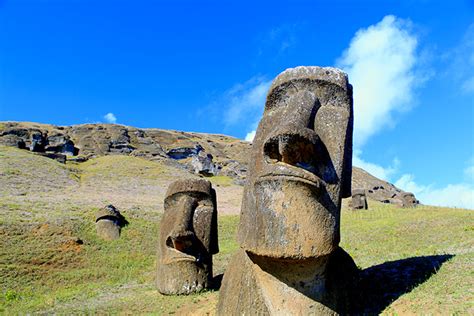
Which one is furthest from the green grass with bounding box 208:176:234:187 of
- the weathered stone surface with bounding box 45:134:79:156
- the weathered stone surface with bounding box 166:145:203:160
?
the weathered stone surface with bounding box 166:145:203:160

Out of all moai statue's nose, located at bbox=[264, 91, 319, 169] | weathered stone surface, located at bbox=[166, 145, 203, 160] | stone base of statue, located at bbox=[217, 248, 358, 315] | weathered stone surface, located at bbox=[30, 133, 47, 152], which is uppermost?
weathered stone surface, located at bbox=[166, 145, 203, 160]

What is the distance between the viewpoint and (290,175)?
530 cm

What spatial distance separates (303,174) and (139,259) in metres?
13.9

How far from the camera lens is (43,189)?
33.0 m

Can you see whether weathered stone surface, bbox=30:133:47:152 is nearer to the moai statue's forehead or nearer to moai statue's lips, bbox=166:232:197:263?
the moai statue's forehead

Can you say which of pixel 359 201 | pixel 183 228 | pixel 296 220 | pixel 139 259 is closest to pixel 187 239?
pixel 183 228

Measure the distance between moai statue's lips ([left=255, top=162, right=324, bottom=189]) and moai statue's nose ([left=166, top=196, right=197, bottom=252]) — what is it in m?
5.85

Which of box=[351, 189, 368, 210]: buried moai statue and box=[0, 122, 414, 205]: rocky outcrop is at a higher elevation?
box=[0, 122, 414, 205]: rocky outcrop

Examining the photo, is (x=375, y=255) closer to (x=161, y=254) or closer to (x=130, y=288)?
(x=161, y=254)

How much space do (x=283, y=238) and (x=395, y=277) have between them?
3.35 m

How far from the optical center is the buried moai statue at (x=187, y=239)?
10711 mm

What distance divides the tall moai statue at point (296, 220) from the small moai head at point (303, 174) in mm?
12

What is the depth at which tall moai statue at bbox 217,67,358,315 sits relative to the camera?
524cm

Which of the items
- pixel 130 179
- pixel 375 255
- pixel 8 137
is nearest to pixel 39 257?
pixel 375 255
